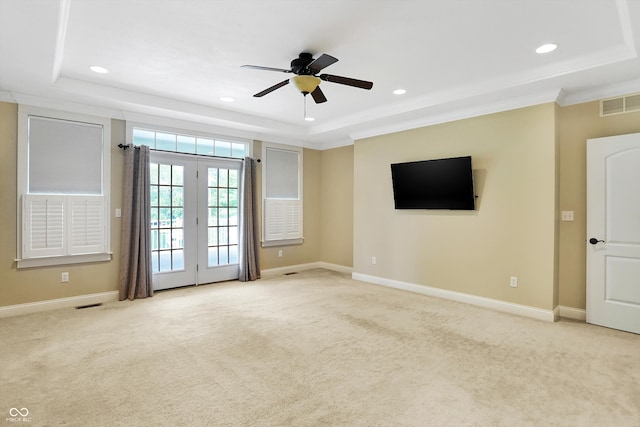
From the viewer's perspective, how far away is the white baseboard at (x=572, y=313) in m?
3.84

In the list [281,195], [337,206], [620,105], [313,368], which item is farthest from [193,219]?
[620,105]

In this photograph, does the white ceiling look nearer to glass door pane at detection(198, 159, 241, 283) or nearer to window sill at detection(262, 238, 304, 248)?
glass door pane at detection(198, 159, 241, 283)

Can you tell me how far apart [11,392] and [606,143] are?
5796 mm

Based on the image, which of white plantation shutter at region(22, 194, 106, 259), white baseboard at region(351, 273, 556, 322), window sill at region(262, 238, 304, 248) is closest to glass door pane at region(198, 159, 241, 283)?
window sill at region(262, 238, 304, 248)

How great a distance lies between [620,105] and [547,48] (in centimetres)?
136

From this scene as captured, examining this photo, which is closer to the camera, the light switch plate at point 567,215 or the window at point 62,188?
the light switch plate at point 567,215

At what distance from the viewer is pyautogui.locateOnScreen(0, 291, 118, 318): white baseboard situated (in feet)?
13.0

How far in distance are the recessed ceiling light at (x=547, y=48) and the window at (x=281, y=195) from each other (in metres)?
4.45

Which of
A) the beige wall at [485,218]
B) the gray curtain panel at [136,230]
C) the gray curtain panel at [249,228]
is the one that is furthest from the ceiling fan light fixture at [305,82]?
the gray curtain panel at [249,228]

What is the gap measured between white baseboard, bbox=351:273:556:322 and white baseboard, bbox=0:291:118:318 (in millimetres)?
3941

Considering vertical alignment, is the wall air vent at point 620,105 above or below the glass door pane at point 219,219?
above

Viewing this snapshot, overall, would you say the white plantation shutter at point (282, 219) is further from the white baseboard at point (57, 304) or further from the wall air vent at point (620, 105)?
the wall air vent at point (620, 105)

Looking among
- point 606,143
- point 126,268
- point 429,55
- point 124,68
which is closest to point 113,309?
point 126,268

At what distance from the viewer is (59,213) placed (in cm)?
421
